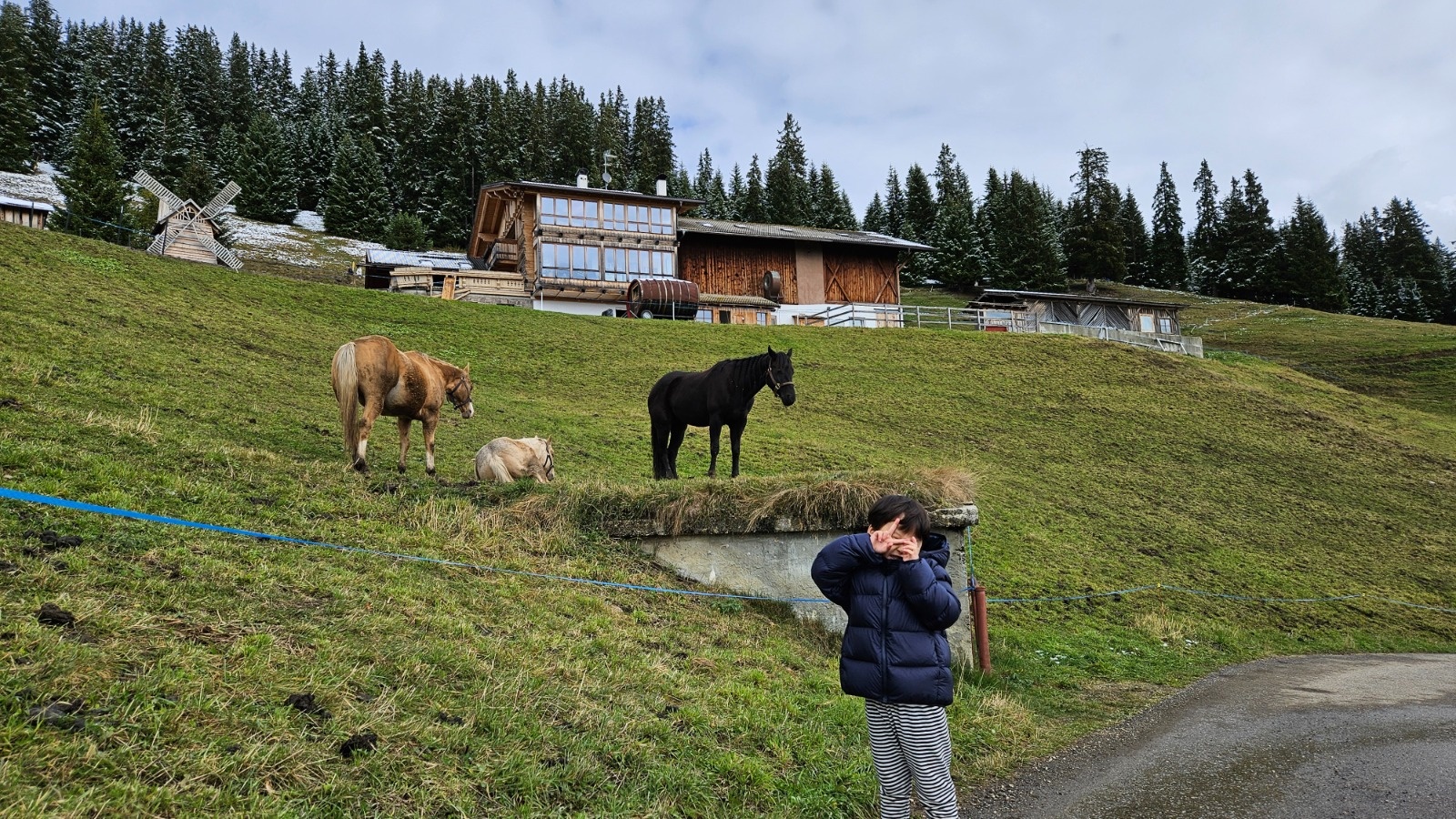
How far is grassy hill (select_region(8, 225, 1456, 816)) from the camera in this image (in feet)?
12.1

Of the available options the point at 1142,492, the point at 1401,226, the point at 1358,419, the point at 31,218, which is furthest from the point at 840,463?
the point at 1401,226

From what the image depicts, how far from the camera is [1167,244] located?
313 ft

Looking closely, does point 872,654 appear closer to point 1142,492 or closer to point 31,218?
point 1142,492

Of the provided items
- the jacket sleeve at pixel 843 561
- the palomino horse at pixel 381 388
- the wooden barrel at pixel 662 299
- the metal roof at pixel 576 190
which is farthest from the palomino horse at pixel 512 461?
the metal roof at pixel 576 190

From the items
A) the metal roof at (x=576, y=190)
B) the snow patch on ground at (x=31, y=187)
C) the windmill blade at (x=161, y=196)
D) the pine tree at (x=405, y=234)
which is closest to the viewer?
the windmill blade at (x=161, y=196)

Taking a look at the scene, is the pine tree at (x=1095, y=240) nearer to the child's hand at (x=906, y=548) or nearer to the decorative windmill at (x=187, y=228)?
the decorative windmill at (x=187, y=228)

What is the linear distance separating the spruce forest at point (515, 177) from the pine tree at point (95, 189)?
9633mm

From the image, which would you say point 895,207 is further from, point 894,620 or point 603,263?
point 894,620

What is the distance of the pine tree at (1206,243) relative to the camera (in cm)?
9156

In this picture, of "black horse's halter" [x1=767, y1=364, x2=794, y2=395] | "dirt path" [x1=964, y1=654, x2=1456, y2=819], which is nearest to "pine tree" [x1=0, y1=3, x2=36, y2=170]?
"black horse's halter" [x1=767, y1=364, x2=794, y2=395]

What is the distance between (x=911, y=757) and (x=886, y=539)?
3.83ft

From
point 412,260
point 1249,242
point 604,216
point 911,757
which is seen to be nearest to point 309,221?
point 412,260

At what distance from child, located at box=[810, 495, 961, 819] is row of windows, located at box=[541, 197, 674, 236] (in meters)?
45.0

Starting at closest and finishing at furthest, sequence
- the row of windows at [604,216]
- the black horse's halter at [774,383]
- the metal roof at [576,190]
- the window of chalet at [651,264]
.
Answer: the black horse's halter at [774,383], the metal roof at [576,190], the row of windows at [604,216], the window of chalet at [651,264]
